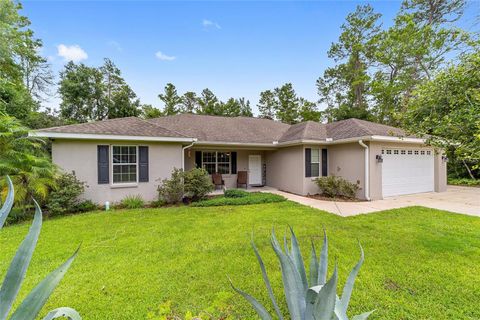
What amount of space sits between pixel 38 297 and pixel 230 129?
42.4 feet

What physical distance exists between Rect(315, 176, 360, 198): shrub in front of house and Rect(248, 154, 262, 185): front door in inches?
169

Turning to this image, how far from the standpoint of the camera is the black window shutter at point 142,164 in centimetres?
885

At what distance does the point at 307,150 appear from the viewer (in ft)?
35.3

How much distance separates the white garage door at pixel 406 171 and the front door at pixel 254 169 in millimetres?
6728

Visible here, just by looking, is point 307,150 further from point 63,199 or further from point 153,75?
point 153,75

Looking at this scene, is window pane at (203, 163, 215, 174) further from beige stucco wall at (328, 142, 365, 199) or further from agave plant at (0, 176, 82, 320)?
agave plant at (0, 176, 82, 320)

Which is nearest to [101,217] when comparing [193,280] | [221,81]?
[193,280]

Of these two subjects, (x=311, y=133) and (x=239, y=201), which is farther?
(x=311, y=133)

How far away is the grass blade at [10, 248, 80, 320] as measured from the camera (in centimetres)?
108

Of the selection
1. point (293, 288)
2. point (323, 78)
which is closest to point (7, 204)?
point (293, 288)

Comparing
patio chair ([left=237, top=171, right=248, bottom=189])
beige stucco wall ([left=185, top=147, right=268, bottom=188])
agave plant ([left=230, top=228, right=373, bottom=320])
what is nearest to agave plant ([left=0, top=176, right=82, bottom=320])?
agave plant ([left=230, top=228, right=373, bottom=320])

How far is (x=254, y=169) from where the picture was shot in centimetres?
1387

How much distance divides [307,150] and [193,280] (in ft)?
28.7

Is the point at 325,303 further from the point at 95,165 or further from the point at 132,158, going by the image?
the point at 95,165
